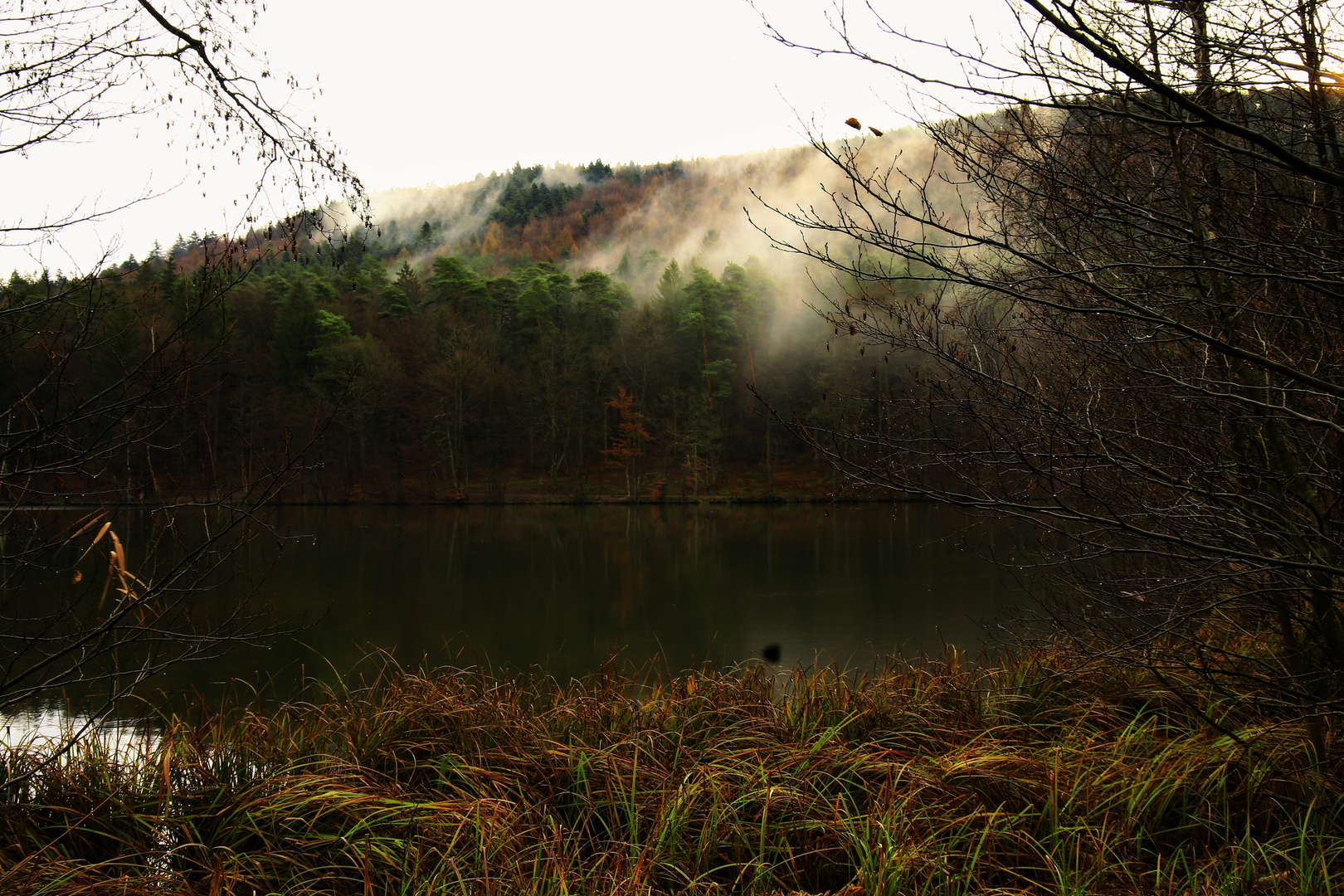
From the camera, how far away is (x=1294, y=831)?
300cm

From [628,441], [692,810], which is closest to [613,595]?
[692,810]

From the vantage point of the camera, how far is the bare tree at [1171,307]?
7.77 feet

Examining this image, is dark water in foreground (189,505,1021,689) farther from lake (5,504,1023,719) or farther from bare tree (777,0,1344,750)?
bare tree (777,0,1344,750)

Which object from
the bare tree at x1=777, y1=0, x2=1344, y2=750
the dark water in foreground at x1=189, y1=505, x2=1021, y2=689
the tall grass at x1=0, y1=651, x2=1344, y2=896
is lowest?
the dark water in foreground at x1=189, y1=505, x2=1021, y2=689

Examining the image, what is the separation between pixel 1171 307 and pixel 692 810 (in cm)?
275

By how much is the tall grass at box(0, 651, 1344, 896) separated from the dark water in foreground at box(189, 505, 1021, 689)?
959 mm

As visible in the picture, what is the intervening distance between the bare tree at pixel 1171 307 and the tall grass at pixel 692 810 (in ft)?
1.46

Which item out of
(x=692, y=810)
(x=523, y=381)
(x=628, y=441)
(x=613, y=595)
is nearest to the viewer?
(x=692, y=810)

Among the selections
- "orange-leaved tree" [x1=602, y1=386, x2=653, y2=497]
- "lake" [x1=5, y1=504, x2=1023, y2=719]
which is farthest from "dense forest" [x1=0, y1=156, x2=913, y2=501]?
Result: "lake" [x1=5, y1=504, x2=1023, y2=719]

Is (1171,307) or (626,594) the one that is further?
(626,594)

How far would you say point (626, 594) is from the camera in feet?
50.8

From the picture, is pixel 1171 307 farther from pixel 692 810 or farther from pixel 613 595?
pixel 613 595

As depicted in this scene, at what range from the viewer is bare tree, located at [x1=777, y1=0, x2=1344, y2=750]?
2369 mm

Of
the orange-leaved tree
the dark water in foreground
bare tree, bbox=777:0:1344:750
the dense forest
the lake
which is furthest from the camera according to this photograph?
the orange-leaved tree
